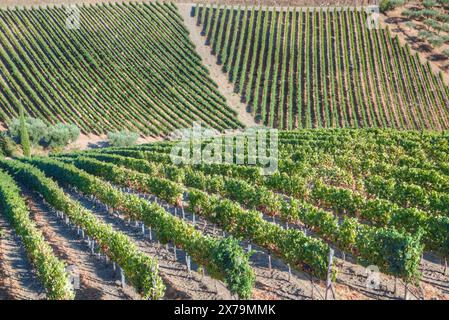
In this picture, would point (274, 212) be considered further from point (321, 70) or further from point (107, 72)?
point (107, 72)

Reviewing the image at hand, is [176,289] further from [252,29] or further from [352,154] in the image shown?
[252,29]

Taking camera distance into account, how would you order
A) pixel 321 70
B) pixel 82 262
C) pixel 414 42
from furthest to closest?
pixel 414 42 → pixel 321 70 → pixel 82 262

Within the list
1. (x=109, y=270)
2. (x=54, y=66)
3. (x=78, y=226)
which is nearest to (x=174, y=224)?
(x=109, y=270)

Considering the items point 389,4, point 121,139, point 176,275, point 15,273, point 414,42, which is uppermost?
point 389,4

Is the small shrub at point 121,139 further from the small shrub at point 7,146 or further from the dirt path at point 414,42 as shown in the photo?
the dirt path at point 414,42

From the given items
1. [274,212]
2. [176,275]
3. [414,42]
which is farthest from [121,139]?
[414,42]

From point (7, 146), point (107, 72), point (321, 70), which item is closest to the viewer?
point (7, 146)

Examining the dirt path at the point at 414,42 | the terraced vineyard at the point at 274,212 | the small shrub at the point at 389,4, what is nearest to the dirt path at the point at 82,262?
the terraced vineyard at the point at 274,212
